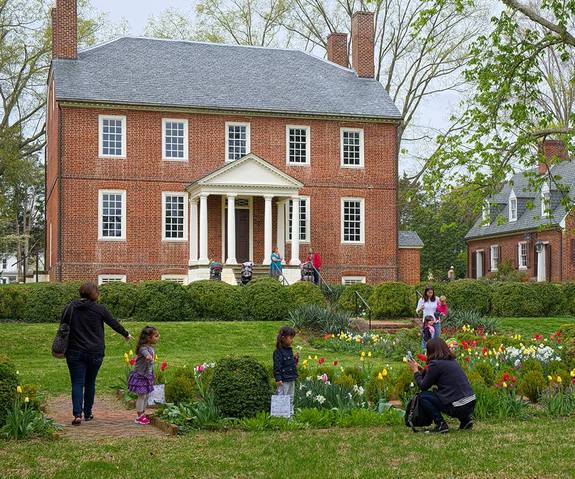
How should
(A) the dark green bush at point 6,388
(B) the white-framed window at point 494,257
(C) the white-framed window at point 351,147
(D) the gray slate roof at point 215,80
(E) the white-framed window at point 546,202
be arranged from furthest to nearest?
(B) the white-framed window at point 494,257 < (C) the white-framed window at point 351,147 < (D) the gray slate roof at point 215,80 < (E) the white-framed window at point 546,202 < (A) the dark green bush at point 6,388

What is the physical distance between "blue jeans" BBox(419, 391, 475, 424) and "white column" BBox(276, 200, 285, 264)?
80.9 feet

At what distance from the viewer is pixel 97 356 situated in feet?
36.2

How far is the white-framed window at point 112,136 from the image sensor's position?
33.8 m

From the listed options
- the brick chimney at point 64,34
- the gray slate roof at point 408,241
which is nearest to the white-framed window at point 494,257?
the gray slate roof at point 408,241

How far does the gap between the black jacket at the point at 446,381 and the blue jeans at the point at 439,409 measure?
0.20 feet

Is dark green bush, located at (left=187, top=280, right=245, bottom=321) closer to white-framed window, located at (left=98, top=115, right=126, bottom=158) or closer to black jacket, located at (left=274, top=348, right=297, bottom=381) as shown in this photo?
white-framed window, located at (left=98, top=115, right=126, bottom=158)

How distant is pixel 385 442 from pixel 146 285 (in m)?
16.4

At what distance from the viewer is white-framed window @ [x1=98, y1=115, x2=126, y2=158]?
33750 mm

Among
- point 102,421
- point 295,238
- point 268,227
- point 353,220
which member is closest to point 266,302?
point 268,227

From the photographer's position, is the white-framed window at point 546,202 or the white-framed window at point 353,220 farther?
the white-framed window at point 353,220

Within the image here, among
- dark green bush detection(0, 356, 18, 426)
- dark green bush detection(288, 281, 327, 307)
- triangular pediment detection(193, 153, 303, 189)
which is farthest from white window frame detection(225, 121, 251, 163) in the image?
dark green bush detection(0, 356, 18, 426)

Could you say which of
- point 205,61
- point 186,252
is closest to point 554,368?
point 186,252

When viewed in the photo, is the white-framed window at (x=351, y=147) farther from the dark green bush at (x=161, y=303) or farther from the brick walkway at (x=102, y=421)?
the brick walkway at (x=102, y=421)

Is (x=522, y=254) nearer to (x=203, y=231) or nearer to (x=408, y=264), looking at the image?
(x=408, y=264)
